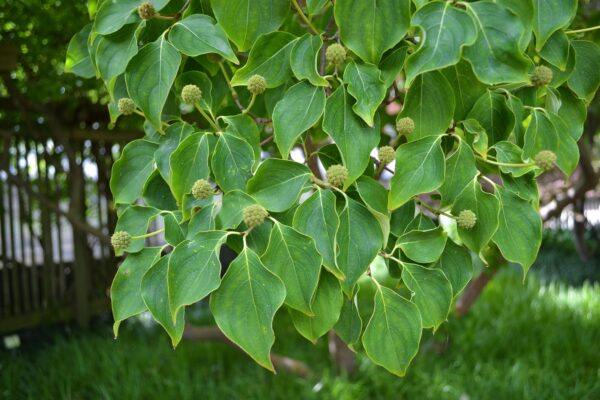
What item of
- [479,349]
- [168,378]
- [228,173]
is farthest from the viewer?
[479,349]

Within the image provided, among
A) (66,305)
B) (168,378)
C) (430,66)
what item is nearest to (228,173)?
(430,66)

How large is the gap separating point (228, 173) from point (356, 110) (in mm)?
213

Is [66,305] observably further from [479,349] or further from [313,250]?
[313,250]

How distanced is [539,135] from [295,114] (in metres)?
0.39

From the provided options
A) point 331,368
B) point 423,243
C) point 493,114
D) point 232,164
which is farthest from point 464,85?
point 331,368

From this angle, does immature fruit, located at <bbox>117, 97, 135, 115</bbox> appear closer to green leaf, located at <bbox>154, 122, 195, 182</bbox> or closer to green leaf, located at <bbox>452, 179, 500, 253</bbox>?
green leaf, located at <bbox>154, 122, 195, 182</bbox>

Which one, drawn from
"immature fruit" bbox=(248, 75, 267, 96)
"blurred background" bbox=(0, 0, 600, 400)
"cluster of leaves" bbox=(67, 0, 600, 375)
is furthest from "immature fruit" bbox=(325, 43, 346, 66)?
"blurred background" bbox=(0, 0, 600, 400)

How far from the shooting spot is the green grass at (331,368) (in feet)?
9.29

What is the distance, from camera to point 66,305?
4551mm

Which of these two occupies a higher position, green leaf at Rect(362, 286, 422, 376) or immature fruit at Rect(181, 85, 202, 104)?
immature fruit at Rect(181, 85, 202, 104)

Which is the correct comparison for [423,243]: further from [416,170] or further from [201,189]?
[201,189]

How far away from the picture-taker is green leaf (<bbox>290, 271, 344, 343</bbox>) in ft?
2.86

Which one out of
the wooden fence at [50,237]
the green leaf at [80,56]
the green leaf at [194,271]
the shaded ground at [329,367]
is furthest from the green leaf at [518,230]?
the wooden fence at [50,237]

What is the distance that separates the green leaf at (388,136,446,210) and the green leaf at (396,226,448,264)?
0.08 meters
